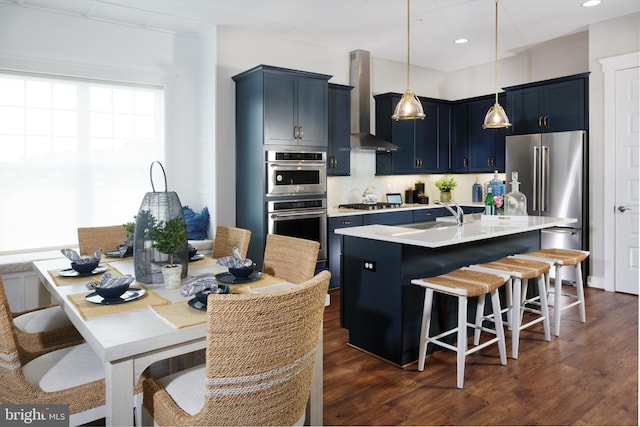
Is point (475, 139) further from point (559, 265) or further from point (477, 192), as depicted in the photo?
point (559, 265)

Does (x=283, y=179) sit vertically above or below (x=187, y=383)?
above

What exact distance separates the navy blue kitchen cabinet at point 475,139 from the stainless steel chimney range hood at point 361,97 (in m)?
1.34

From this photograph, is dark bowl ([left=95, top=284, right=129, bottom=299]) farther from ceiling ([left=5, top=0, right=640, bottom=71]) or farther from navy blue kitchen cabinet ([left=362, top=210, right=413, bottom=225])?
navy blue kitchen cabinet ([left=362, top=210, right=413, bottom=225])

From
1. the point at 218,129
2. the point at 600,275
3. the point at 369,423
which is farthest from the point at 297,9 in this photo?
the point at 600,275

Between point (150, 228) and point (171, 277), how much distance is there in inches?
10.5

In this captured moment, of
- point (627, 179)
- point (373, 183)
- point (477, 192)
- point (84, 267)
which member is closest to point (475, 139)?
point (477, 192)

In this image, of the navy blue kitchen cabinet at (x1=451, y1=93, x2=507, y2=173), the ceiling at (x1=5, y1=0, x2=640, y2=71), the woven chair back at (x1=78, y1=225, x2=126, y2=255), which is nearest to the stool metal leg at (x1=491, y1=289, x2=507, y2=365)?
the woven chair back at (x1=78, y1=225, x2=126, y2=255)

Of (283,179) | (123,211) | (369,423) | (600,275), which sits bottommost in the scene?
(369,423)

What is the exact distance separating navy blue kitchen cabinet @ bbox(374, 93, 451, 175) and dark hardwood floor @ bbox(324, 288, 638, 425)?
10.6ft

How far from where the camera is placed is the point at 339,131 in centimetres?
557

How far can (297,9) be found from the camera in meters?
4.43

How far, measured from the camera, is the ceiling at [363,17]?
14.0 ft

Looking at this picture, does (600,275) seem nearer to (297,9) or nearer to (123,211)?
(297,9)

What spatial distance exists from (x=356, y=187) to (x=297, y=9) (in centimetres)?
249
